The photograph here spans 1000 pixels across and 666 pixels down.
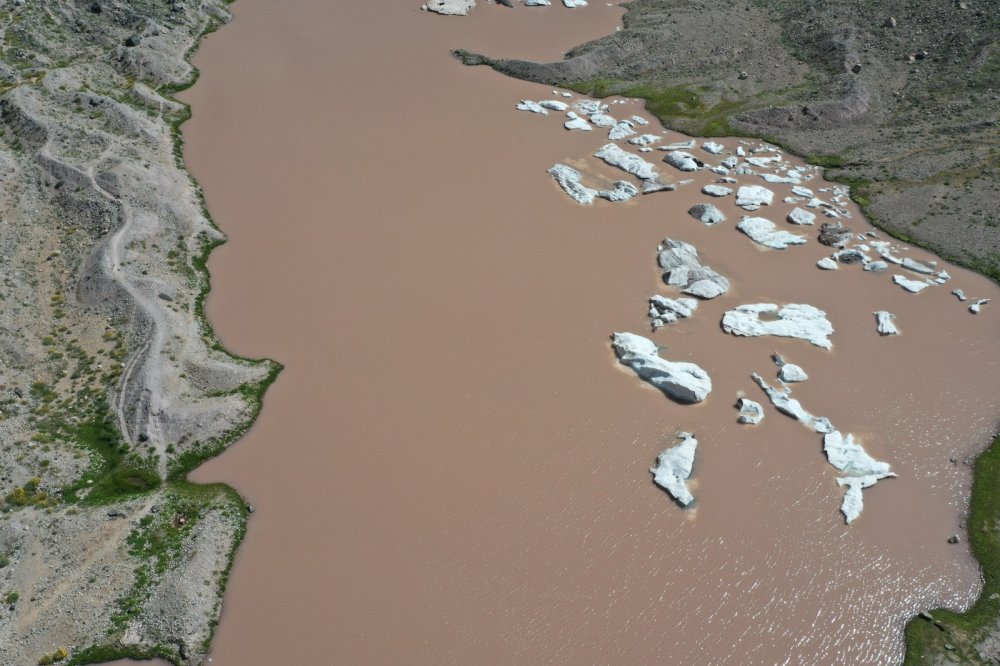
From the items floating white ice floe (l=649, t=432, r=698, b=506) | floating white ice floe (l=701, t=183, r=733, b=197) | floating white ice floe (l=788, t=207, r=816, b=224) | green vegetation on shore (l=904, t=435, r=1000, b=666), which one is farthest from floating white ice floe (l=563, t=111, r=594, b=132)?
green vegetation on shore (l=904, t=435, r=1000, b=666)

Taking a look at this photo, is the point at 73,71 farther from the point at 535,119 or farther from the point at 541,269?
the point at 541,269

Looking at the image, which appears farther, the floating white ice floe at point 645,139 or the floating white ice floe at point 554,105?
the floating white ice floe at point 554,105

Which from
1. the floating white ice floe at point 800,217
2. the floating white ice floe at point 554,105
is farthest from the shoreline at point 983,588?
the floating white ice floe at point 554,105

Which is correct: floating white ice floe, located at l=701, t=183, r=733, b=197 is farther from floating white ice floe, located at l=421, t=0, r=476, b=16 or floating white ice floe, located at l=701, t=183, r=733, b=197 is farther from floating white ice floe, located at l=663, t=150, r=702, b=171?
floating white ice floe, located at l=421, t=0, r=476, b=16

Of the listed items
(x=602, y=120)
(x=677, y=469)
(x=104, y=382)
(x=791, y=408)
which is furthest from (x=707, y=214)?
(x=104, y=382)

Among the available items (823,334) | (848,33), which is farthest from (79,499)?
(848,33)

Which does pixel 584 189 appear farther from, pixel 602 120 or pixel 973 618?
pixel 973 618

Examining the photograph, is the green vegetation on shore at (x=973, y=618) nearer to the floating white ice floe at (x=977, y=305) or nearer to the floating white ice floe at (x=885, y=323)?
the floating white ice floe at (x=885, y=323)
